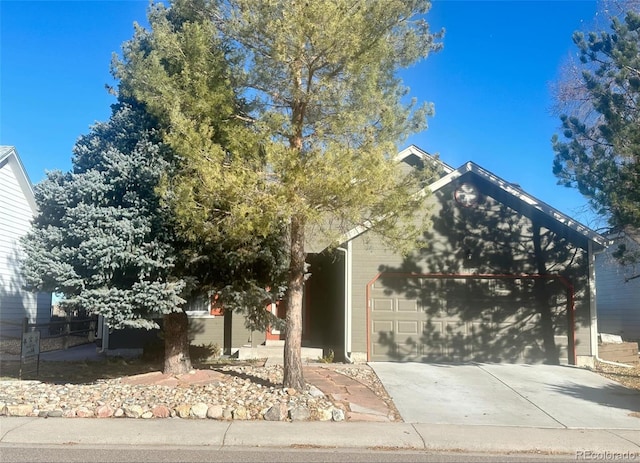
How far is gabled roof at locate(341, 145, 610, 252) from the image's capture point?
Answer: 1270 centimetres

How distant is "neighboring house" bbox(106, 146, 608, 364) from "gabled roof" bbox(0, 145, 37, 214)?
→ 10.6 meters

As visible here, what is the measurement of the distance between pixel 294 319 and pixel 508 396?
4275mm

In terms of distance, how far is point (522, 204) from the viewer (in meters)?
13.0

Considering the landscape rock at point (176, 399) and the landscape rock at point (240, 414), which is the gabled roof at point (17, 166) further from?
the landscape rock at point (240, 414)

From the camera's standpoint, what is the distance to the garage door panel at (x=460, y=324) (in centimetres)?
1280

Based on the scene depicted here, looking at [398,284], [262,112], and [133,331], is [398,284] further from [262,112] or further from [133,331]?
[133,331]

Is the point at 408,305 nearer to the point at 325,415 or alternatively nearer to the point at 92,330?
the point at 325,415

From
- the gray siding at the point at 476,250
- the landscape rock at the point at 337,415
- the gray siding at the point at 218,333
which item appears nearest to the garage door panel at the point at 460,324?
the gray siding at the point at 476,250

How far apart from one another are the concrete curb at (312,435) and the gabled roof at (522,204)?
6.03 m

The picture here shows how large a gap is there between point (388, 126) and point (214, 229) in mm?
3393

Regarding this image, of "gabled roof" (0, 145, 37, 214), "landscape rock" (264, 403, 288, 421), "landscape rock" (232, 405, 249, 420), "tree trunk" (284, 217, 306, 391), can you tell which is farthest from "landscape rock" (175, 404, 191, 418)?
"gabled roof" (0, 145, 37, 214)

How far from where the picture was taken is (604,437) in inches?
287

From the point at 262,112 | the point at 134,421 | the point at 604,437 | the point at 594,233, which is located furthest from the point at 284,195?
the point at 594,233

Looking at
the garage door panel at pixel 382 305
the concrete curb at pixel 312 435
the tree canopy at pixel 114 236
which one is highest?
the tree canopy at pixel 114 236
